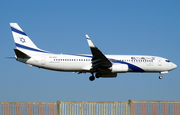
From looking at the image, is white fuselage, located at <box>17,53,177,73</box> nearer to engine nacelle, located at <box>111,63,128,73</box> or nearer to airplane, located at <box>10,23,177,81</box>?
airplane, located at <box>10,23,177,81</box>

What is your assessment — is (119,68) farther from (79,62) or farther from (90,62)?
(79,62)

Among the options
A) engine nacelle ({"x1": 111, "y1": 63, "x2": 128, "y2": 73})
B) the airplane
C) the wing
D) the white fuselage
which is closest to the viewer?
the wing

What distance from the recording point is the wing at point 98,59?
4040 centimetres

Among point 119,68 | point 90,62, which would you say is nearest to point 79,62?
point 90,62

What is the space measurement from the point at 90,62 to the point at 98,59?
2066 mm

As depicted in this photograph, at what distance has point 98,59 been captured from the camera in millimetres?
43375

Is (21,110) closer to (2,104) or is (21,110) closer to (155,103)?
(2,104)

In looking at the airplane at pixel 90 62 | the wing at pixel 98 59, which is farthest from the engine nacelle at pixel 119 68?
the wing at pixel 98 59

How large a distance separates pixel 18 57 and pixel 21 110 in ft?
63.6

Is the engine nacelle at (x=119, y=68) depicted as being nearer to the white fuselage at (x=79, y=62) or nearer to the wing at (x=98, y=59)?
the wing at (x=98, y=59)

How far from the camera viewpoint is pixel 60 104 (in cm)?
2572

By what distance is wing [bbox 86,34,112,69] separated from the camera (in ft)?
133

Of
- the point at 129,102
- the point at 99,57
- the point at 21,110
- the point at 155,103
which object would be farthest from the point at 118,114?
the point at 99,57

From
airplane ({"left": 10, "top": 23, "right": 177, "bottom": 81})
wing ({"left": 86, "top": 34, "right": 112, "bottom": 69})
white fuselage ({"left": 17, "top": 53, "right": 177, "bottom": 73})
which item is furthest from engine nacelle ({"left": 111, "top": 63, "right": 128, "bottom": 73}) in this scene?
white fuselage ({"left": 17, "top": 53, "right": 177, "bottom": 73})
